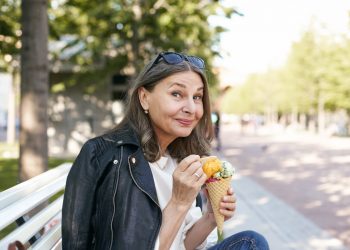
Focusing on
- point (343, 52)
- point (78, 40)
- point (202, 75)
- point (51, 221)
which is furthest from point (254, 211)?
point (343, 52)

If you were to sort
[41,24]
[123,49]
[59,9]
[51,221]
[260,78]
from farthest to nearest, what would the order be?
[260,78] < [123,49] < [59,9] < [41,24] < [51,221]

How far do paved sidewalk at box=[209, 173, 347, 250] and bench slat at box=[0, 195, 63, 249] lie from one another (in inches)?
128

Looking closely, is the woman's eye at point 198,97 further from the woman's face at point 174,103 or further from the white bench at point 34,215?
the white bench at point 34,215

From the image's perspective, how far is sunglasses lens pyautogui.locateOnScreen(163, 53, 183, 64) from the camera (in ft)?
7.02

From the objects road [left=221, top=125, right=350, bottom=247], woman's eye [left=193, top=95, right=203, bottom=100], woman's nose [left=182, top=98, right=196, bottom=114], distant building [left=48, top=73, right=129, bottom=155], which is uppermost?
woman's eye [left=193, top=95, right=203, bottom=100]

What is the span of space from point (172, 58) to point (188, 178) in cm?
58

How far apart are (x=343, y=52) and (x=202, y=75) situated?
32653 millimetres

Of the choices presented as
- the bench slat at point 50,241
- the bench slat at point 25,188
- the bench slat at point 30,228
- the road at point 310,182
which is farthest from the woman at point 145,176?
the road at point 310,182

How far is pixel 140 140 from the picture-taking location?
6.90ft

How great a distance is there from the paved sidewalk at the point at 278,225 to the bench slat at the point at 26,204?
3128mm

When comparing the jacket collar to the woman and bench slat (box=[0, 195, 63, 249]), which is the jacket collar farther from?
bench slat (box=[0, 195, 63, 249])

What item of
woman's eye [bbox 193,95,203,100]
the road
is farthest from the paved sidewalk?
woman's eye [bbox 193,95,203,100]

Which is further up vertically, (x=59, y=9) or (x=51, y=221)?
(x=59, y=9)

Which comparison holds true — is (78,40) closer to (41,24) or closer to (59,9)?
(59,9)
